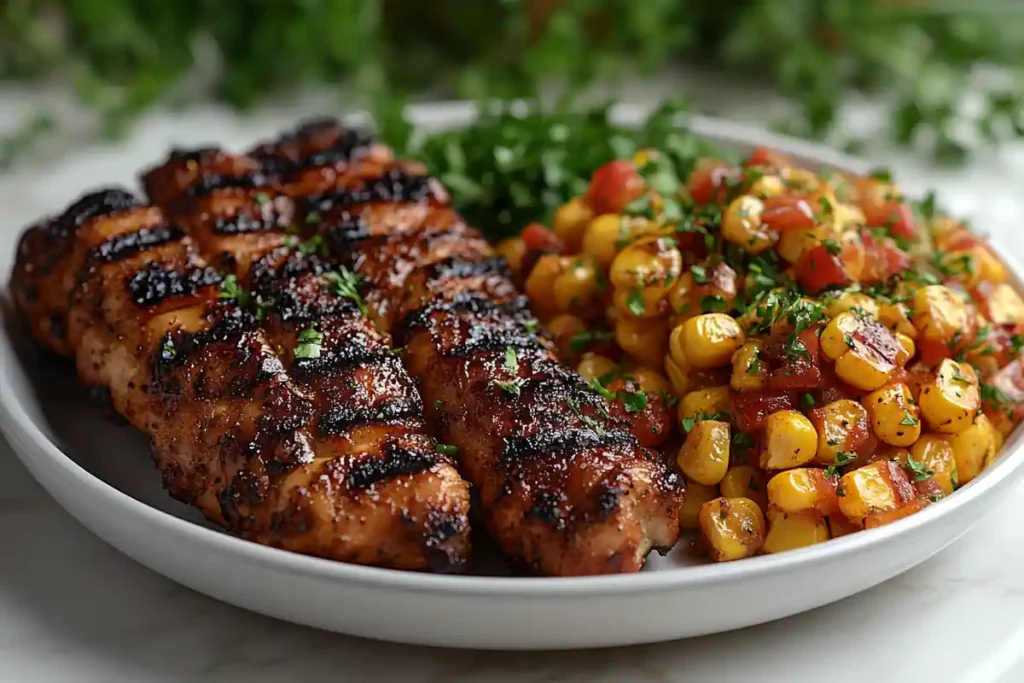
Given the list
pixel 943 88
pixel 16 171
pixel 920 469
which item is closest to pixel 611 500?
pixel 920 469

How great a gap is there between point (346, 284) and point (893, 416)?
5.27 ft

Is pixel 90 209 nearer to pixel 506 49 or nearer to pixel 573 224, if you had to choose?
pixel 573 224

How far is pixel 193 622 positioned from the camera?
3041 mm

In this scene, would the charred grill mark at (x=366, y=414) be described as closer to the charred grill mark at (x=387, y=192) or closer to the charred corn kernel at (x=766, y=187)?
the charred grill mark at (x=387, y=192)

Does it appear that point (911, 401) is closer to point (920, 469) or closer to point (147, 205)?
point (920, 469)

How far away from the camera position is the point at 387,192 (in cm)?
390

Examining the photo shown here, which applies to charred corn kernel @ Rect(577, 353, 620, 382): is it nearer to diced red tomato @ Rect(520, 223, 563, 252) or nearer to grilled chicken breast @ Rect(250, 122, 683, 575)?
grilled chicken breast @ Rect(250, 122, 683, 575)

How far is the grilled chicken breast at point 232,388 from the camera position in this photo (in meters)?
2.73

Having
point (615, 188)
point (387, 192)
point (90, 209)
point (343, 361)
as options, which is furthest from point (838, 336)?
point (90, 209)

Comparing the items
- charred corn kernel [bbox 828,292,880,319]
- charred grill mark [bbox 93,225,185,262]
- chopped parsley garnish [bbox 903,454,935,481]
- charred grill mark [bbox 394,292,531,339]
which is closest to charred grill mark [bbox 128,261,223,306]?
charred grill mark [bbox 93,225,185,262]

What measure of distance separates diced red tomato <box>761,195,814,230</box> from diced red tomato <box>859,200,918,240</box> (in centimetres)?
48

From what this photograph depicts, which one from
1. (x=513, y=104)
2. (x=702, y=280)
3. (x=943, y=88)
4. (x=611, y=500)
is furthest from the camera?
(x=943, y=88)

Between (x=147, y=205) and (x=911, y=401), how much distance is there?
245 centimetres

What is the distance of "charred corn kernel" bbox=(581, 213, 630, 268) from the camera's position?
12.1 ft
